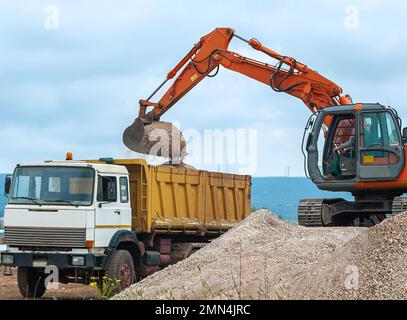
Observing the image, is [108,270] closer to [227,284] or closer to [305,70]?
[227,284]

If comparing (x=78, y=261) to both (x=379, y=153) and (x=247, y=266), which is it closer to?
(x=247, y=266)

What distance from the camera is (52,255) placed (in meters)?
15.7

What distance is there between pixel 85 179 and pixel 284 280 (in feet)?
16.1

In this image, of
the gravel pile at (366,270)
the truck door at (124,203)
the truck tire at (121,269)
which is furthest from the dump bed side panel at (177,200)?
the gravel pile at (366,270)

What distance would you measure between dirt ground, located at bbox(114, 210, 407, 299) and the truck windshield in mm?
2278

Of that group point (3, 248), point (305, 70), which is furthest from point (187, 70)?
point (3, 248)

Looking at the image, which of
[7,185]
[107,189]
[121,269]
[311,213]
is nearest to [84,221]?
[107,189]

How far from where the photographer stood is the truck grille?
15.7 metres

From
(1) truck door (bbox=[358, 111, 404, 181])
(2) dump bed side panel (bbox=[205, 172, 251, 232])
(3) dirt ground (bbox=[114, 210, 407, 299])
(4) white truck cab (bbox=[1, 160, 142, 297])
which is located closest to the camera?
(3) dirt ground (bbox=[114, 210, 407, 299])

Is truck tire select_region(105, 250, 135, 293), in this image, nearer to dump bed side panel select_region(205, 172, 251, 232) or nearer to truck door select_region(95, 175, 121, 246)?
truck door select_region(95, 175, 121, 246)

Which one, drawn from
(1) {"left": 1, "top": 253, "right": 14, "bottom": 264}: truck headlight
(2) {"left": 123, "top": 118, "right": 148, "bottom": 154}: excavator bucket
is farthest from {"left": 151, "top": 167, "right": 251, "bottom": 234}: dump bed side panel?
(1) {"left": 1, "top": 253, "right": 14, "bottom": 264}: truck headlight

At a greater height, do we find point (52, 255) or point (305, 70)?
point (305, 70)

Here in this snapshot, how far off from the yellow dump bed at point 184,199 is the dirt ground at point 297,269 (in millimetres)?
2143
